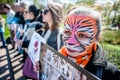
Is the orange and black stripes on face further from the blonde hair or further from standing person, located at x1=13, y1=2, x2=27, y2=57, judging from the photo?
standing person, located at x1=13, y1=2, x2=27, y2=57

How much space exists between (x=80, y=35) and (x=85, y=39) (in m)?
0.05

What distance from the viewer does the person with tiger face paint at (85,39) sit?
196 cm

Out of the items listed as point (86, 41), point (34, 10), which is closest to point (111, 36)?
point (86, 41)

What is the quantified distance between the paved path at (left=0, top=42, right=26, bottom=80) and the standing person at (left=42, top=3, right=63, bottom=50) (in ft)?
6.73

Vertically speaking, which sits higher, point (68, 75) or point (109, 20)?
point (109, 20)

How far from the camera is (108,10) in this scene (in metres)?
1.85

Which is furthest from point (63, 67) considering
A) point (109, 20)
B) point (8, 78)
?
point (8, 78)

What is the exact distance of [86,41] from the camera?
205 centimetres

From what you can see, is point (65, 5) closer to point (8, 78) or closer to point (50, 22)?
point (50, 22)

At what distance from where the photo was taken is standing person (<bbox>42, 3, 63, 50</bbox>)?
263 centimetres

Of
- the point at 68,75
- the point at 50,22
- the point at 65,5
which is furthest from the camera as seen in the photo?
the point at 50,22

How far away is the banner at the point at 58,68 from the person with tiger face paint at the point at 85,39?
0.36 feet

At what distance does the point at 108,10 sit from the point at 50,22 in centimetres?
116

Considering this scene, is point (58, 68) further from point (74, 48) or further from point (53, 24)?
point (53, 24)
